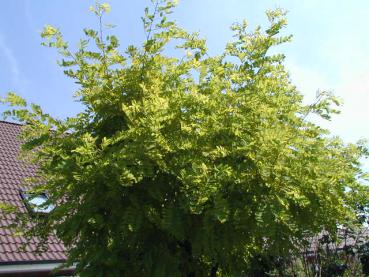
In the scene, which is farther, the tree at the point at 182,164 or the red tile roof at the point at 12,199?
the red tile roof at the point at 12,199

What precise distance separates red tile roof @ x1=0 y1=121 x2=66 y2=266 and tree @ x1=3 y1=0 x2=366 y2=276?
76.9 inches

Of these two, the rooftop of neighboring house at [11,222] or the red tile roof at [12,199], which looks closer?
the rooftop of neighboring house at [11,222]

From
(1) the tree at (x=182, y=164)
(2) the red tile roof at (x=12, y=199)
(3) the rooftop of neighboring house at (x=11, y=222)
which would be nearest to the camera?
(1) the tree at (x=182, y=164)

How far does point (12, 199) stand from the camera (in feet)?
30.8

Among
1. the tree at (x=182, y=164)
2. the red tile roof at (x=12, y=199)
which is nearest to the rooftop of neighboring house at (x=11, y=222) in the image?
the red tile roof at (x=12, y=199)

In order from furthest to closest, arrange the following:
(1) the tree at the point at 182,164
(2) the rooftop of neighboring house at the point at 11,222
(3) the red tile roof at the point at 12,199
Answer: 1. (3) the red tile roof at the point at 12,199
2. (2) the rooftop of neighboring house at the point at 11,222
3. (1) the tree at the point at 182,164

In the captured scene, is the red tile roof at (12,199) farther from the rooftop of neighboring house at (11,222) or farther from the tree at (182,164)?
the tree at (182,164)

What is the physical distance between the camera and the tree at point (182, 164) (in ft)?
12.4

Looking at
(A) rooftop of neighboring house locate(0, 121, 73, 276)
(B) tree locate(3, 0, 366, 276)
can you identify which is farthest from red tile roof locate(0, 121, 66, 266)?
(B) tree locate(3, 0, 366, 276)

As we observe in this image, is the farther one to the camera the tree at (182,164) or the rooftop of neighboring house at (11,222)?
the rooftop of neighboring house at (11,222)

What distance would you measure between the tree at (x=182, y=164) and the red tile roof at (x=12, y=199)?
1952 mm

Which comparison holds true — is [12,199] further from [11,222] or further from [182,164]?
[182,164]

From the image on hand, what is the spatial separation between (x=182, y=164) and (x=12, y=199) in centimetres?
661

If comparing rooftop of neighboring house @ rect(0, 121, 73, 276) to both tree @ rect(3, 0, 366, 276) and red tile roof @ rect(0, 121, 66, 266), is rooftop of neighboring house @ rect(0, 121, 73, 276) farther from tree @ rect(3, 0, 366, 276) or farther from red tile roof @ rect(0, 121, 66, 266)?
tree @ rect(3, 0, 366, 276)
